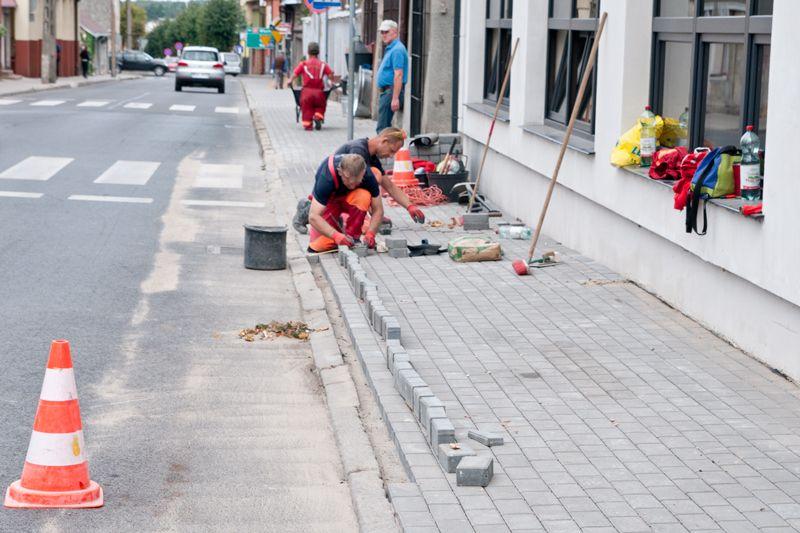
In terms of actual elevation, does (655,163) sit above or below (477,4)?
below

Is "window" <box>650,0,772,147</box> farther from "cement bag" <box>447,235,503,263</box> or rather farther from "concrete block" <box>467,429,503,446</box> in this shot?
"concrete block" <box>467,429,503,446</box>

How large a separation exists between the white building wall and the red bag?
0.10 m

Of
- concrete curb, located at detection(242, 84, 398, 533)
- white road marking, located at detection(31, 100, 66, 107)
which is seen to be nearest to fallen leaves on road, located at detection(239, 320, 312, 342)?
concrete curb, located at detection(242, 84, 398, 533)

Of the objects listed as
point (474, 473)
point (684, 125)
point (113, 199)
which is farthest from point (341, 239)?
point (474, 473)

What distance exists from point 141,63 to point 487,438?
317 feet

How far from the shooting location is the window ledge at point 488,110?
14986 mm

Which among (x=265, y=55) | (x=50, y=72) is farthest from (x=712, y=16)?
(x=265, y=55)

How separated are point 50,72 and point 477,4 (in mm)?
42807

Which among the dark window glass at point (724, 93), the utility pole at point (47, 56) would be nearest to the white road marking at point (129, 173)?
the dark window glass at point (724, 93)

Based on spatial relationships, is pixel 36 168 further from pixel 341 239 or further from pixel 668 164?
pixel 668 164

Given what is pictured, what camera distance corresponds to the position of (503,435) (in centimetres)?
618

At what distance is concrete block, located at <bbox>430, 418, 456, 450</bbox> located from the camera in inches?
232

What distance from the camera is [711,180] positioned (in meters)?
8.30

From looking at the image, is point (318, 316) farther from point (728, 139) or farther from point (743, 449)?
point (743, 449)
